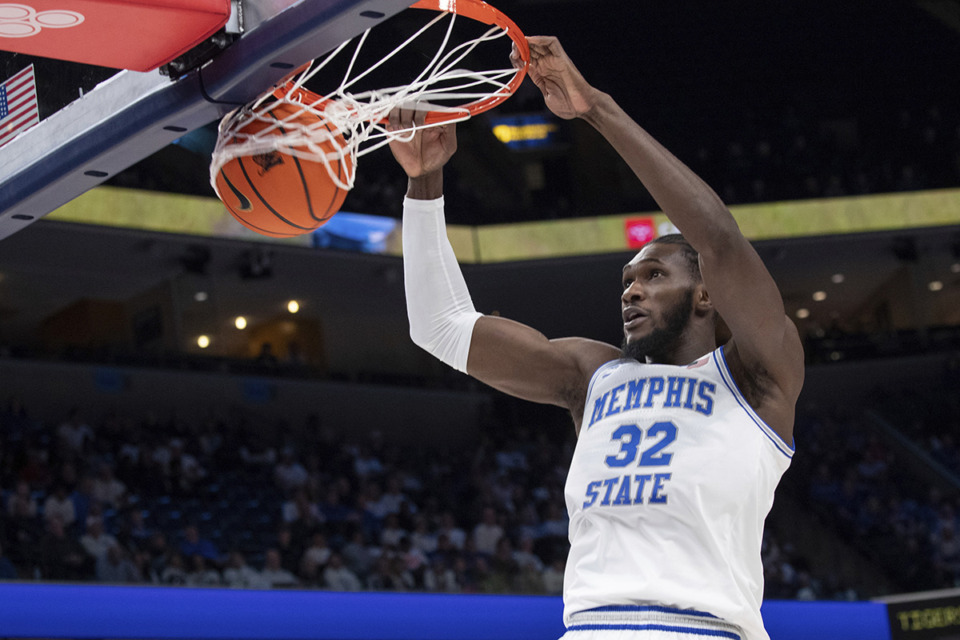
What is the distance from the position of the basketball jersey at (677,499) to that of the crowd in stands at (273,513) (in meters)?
6.56

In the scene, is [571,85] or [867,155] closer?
[571,85]

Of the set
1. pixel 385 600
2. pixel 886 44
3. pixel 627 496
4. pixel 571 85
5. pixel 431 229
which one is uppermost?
pixel 886 44

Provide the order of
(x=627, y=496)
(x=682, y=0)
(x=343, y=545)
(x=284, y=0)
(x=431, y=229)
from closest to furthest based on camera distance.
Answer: (x=284, y=0), (x=627, y=496), (x=431, y=229), (x=343, y=545), (x=682, y=0)

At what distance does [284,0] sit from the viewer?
6.57 feet

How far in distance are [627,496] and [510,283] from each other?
13989 mm

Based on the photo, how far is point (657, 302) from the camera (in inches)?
97.2

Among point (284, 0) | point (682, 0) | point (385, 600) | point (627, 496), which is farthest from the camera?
point (682, 0)

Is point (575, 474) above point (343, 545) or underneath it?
above

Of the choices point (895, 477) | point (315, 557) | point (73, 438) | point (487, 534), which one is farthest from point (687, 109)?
point (73, 438)

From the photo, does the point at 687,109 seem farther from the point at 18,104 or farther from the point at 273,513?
the point at 18,104

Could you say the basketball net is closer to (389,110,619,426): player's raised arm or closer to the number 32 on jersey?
(389,110,619,426): player's raised arm

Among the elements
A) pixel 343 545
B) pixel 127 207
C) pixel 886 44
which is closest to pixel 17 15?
pixel 343 545

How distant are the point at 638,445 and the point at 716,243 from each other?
0.46 metres

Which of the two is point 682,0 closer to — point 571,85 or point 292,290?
point 292,290
